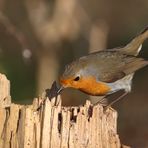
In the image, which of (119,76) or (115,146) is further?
(119,76)

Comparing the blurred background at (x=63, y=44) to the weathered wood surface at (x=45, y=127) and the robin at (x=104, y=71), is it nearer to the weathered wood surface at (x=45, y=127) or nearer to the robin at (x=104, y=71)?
the robin at (x=104, y=71)

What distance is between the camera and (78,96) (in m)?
8.63

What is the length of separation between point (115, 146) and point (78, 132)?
1.22 ft

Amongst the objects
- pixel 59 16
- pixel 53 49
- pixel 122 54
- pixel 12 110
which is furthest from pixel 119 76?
pixel 53 49

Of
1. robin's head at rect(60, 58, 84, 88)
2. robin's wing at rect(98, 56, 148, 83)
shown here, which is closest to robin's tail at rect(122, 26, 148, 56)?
robin's wing at rect(98, 56, 148, 83)

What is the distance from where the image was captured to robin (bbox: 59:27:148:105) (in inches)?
197

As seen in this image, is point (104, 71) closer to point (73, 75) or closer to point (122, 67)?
point (122, 67)

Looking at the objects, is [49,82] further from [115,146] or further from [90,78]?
[115,146]

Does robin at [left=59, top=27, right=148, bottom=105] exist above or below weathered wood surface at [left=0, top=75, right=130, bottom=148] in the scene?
above

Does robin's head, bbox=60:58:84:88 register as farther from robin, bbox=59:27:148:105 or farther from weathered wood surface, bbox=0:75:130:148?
weathered wood surface, bbox=0:75:130:148

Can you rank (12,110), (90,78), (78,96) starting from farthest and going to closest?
(78,96) → (90,78) → (12,110)

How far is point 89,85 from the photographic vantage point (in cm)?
512

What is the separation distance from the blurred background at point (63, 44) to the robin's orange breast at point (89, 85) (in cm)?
242

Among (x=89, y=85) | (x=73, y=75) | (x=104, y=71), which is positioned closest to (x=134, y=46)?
(x=104, y=71)
